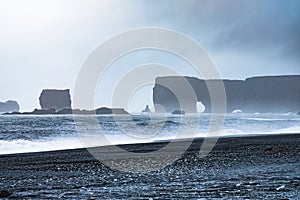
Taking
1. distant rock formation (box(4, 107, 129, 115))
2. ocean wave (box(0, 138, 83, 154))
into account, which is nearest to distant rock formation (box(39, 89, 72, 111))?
distant rock formation (box(4, 107, 129, 115))

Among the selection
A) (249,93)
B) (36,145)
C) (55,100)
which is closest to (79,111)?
(55,100)

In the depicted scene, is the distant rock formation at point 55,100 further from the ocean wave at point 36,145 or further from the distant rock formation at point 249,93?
the ocean wave at point 36,145

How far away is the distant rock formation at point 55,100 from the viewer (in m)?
156

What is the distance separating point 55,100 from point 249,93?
65.5m

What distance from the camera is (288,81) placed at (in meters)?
171

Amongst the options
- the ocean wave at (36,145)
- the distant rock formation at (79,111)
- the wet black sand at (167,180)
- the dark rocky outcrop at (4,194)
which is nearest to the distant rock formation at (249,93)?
the distant rock formation at (79,111)

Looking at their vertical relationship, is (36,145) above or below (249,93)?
below

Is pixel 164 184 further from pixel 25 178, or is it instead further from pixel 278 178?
pixel 25 178

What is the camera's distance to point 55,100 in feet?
519

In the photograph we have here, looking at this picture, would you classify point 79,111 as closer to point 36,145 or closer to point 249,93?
point 249,93

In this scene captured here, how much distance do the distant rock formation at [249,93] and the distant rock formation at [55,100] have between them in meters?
34.1

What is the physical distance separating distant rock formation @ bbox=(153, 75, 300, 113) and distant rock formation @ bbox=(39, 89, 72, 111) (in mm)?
34109

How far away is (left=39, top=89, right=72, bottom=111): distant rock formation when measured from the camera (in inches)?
6159

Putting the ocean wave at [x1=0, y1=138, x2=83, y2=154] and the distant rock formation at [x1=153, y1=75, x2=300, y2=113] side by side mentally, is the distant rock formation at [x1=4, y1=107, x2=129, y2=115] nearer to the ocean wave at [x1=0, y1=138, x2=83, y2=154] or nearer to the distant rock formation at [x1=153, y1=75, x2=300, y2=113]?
the distant rock formation at [x1=153, y1=75, x2=300, y2=113]
